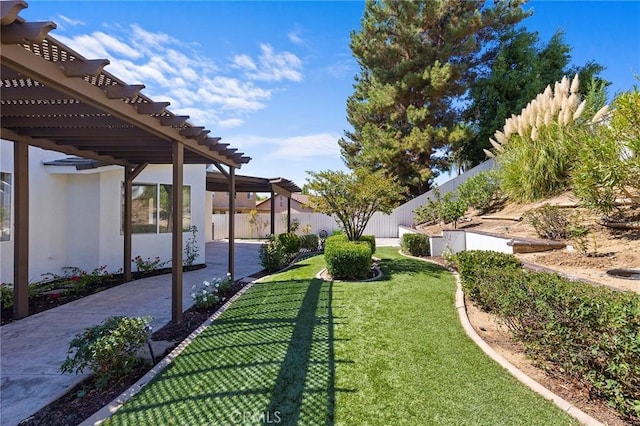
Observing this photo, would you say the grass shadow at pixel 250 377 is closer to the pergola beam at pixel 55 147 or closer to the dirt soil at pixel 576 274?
the dirt soil at pixel 576 274

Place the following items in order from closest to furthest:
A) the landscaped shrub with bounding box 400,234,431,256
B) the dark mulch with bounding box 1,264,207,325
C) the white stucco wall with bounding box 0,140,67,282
A: 1. the dark mulch with bounding box 1,264,207,325
2. the white stucco wall with bounding box 0,140,67,282
3. the landscaped shrub with bounding box 400,234,431,256

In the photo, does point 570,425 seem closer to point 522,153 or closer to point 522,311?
point 522,311

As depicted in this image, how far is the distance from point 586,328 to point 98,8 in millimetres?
7332

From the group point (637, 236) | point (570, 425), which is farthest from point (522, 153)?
point (570, 425)

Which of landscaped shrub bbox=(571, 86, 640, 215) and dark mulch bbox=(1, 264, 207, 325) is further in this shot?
dark mulch bbox=(1, 264, 207, 325)

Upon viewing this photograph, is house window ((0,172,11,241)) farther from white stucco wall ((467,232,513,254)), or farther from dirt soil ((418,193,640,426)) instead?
white stucco wall ((467,232,513,254))

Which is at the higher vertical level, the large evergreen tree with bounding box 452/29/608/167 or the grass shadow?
the large evergreen tree with bounding box 452/29/608/167

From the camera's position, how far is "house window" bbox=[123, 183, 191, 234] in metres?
8.68

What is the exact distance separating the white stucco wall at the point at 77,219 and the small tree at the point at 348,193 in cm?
429

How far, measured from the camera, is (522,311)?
11.0 ft

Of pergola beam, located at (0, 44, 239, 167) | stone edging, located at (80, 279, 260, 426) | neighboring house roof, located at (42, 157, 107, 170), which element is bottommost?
stone edging, located at (80, 279, 260, 426)

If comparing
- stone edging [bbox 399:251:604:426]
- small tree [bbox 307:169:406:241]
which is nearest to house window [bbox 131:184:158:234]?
small tree [bbox 307:169:406:241]

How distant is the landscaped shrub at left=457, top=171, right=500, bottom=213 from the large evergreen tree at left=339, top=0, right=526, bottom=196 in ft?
24.7

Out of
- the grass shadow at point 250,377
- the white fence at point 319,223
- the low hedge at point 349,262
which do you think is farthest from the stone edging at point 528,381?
the white fence at point 319,223
